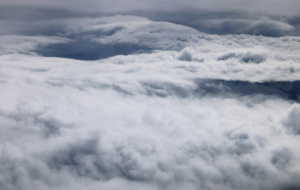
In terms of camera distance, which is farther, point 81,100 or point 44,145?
point 81,100

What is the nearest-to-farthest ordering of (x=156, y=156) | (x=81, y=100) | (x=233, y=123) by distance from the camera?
(x=156, y=156) < (x=233, y=123) < (x=81, y=100)

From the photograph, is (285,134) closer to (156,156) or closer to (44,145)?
(156,156)

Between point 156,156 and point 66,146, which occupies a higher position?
point 156,156

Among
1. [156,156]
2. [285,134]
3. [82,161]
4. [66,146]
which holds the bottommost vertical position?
[82,161]

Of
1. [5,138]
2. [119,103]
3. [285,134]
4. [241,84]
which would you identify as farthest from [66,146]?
[241,84]

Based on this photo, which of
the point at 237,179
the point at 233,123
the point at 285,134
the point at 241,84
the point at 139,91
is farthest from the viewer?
the point at 241,84

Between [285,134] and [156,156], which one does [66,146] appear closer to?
[156,156]

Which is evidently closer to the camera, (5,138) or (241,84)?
(5,138)

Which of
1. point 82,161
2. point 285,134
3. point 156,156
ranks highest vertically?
point 285,134

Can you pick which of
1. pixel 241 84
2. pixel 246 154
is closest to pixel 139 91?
pixel 246 154
